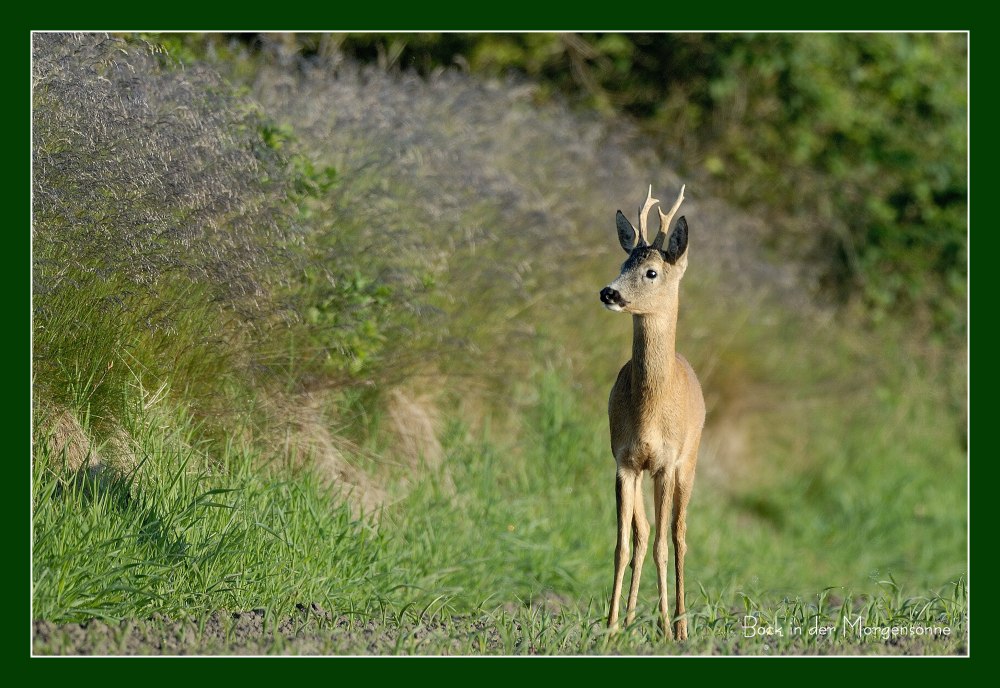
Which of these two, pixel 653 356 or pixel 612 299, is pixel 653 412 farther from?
pixel 612 299

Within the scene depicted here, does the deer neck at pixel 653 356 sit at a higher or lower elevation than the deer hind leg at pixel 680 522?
higher

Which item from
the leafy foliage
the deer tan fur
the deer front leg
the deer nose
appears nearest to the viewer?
the deer nose

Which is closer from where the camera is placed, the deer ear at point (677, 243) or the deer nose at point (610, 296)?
the deer nose at point (610, 296)

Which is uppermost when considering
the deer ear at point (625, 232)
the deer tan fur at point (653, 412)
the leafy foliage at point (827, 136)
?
the leafy foliage at point (827, 136)

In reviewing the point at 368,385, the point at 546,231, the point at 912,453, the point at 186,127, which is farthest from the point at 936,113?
the point at 186,127

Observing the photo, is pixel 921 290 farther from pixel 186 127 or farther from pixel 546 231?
pixel 186 127

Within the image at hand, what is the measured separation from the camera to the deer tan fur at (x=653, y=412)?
5.35 m

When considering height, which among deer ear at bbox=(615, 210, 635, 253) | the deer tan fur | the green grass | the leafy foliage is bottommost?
the green grass

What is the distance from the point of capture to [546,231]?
848 cm

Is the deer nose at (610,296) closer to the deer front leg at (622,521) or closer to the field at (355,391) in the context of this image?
the deer front leg at (622,521)

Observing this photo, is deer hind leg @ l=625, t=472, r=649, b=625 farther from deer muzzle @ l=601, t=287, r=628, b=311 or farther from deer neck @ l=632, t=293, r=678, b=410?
deer muzzle @ l=601, t=287, r=628, b=311

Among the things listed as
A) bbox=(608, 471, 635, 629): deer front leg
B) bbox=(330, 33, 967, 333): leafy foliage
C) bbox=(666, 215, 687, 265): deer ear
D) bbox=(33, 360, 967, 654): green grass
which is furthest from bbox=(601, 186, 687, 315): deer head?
bbox=(330, 33, 967, 333): leafy foliage

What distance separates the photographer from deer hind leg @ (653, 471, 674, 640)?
555 cm

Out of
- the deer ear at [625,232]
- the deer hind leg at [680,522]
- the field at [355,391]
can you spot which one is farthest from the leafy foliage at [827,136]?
the deer hind leg at [680,522]
